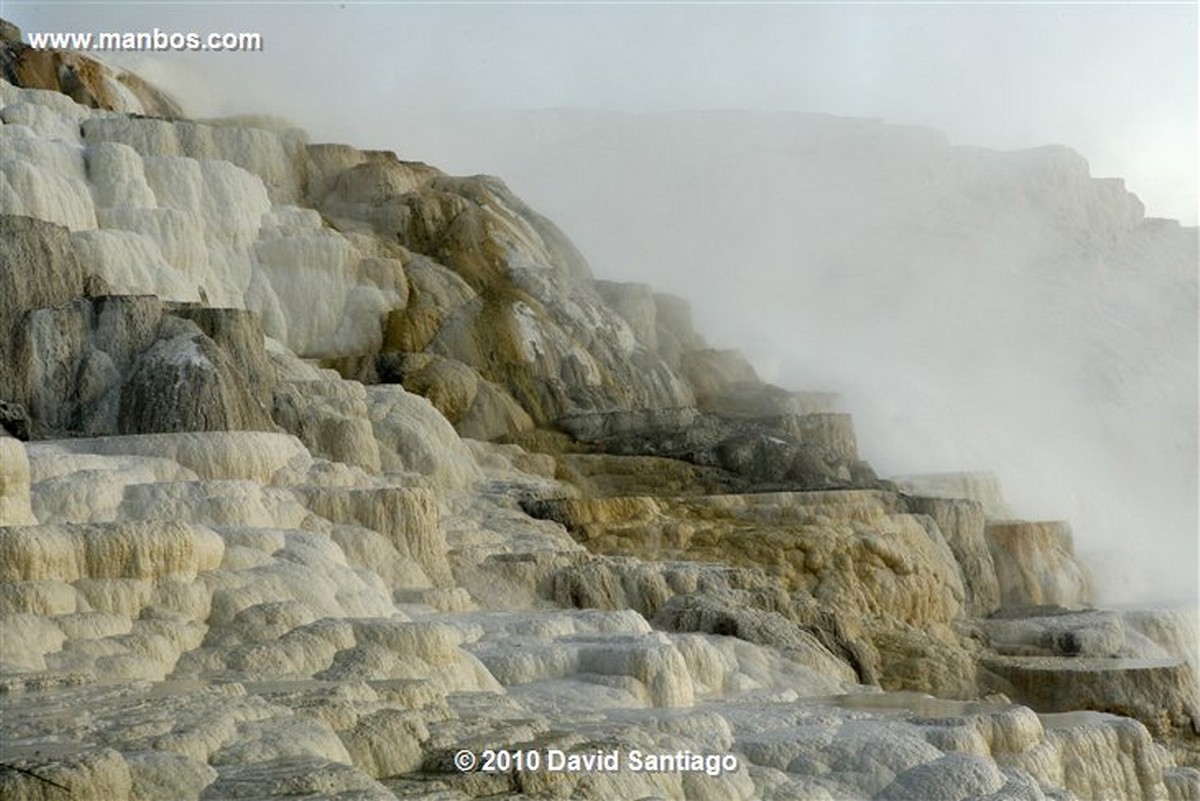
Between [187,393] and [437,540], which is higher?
[187,393]

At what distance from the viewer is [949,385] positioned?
46469 millimetres

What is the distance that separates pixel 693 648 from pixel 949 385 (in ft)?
96.8

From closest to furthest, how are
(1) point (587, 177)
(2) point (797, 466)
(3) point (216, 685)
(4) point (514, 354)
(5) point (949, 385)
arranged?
(3) point (216, 685) → (2) point (797, 466) → (4) point (514, 354) → (5) point (949, 385) → (1) point (587, 177)

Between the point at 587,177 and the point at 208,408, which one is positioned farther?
the point at 587,177

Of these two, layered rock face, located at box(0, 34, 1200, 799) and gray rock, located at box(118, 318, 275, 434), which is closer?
layered rock face, located at box(0, 34, 1200, 799)

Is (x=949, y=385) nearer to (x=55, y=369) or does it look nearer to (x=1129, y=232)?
(x=1129, y=232)

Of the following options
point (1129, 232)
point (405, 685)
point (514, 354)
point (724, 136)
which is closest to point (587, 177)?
point (724, 136)

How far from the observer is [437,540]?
2011 centimetres

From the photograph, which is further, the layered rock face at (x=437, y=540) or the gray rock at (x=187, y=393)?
the gray rock at (x=187, y=393)

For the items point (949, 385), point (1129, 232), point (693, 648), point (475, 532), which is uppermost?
point (1129, 232)

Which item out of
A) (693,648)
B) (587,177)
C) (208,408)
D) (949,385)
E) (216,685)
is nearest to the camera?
(216,685)

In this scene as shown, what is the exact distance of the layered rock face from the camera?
42.8 feet

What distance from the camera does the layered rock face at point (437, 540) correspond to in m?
13.0

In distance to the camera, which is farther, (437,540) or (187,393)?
(187,393)
